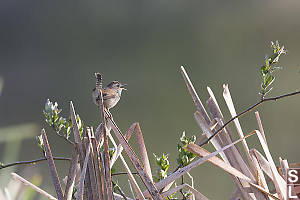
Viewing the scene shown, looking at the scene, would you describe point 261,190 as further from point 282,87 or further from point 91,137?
point 282,87

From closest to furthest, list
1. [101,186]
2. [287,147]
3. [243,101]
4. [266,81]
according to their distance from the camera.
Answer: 1. [101,186]
2. [266,81]
3. [287,147]
4. [243,101]

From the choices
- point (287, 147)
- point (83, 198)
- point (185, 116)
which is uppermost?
point (185, 116)

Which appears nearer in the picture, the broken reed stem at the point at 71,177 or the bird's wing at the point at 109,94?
the broken reed stem at the point at 71,177

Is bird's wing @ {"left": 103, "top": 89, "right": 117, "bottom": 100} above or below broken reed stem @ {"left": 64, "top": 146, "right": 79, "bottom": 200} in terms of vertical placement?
above

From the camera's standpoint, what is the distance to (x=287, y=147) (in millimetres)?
4094

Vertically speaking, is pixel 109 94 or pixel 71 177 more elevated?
pixel 109 94

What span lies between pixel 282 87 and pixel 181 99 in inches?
44.6

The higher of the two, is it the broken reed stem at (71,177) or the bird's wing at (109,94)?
the bird's wing at (109,94)

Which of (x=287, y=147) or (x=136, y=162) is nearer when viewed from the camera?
(x=136, y=162)

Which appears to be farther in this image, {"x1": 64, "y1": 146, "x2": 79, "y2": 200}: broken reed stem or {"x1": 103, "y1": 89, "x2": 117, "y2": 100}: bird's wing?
{"x1": 103, "y1": 89, "x2": 117, "y2": 100}: bird's wing

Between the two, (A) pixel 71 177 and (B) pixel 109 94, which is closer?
(A) pixel 71 177

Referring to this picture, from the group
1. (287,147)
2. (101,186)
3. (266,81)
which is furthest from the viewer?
(287,147)

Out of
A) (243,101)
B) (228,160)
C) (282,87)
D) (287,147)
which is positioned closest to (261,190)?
(228,160)

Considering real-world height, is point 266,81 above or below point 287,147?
below
